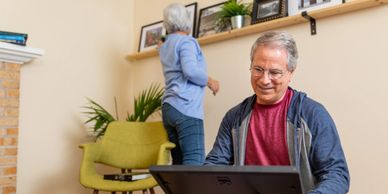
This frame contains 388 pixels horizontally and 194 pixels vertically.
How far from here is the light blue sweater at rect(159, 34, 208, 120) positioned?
7.64 ft

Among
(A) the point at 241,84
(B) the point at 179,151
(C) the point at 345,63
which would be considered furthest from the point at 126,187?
(C) the point at 345,63

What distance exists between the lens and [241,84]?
2.76 m

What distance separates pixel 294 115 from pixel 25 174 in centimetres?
234

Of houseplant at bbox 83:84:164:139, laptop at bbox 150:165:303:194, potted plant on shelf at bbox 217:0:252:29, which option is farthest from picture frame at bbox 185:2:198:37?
laptop at bbox 150:165:303:194

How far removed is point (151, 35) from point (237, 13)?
1.06 m

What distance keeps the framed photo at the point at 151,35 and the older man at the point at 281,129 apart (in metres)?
2.20

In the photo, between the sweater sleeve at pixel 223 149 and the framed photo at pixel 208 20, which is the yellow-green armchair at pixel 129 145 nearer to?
the framed photo at pixel 208 20

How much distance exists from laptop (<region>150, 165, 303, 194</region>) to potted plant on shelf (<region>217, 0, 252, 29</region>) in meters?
2.00

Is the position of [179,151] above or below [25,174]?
above

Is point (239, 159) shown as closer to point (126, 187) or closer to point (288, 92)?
point (288, 92)

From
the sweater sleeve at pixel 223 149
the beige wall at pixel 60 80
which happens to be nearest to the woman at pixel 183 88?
the sweater sleeve at pixel 223 149

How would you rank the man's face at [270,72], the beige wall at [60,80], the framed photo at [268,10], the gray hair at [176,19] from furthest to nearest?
1. the beige wall at [60,80]
2. the framed photo at [268,10]
3. the gray hair at [176,19]
4. the man's face at [270,72]

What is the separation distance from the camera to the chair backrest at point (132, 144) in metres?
2.70

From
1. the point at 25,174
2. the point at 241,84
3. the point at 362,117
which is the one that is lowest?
the point at 25,174
